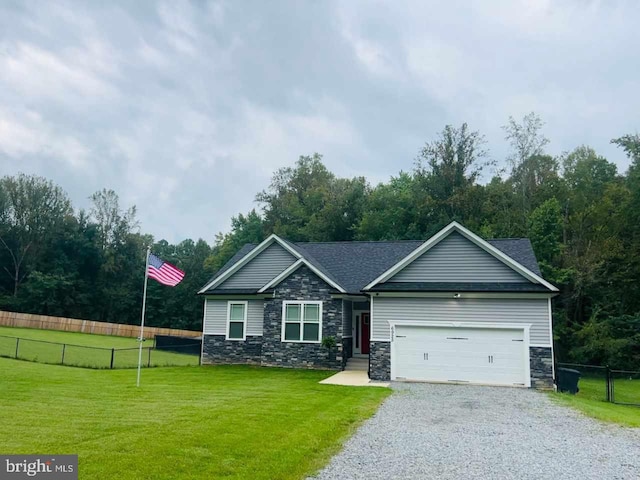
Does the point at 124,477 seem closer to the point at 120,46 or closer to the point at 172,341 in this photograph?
the point at 120,46

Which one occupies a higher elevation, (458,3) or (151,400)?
(458,3)

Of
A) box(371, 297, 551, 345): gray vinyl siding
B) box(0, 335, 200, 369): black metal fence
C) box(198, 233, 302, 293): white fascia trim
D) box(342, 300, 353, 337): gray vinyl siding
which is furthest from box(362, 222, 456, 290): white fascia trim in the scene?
box(0, 335, 200, 369): black metal fence

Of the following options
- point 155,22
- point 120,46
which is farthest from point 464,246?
point 120,46

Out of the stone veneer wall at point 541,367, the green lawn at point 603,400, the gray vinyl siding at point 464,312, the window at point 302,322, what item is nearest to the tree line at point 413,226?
the green lawn at point 603,400

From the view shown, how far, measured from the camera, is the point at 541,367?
1447cm

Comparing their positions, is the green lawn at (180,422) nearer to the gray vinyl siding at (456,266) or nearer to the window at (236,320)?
the gray vinyl siding at (456,266)

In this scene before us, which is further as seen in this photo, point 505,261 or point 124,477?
point 505,261

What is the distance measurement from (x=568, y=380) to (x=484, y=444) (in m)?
9.20

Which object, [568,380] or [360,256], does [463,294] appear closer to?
[568,380]

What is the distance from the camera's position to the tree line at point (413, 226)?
26.9 meters

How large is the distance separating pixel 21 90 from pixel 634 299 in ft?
108

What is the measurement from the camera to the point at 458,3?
48.6ft

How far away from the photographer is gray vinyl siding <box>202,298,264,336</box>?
1975 centimetres

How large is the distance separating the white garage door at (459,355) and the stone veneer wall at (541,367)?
0.86ft
